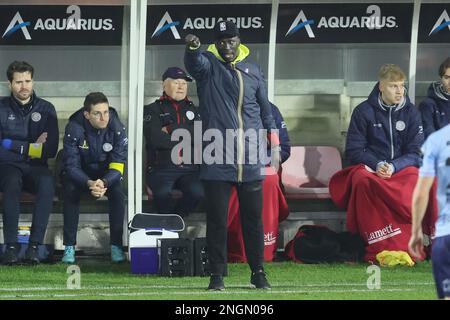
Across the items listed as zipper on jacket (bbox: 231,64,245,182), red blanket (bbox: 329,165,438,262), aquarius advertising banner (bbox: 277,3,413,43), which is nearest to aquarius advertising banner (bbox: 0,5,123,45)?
aquarius advertising banner (bbox: 277,3,413,43)

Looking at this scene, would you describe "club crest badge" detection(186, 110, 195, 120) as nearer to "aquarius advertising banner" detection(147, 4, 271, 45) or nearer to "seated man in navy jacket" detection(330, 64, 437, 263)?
"aquarius advertising banner" detection(147, 4, 271, 45)

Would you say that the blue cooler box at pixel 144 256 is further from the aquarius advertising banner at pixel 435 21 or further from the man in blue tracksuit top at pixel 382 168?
the aquarius advertising banner at pixel 435 21

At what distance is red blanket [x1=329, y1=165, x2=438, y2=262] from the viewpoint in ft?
41.0

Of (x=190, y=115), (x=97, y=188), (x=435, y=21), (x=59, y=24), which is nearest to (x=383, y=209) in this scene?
(x=190, y=115)

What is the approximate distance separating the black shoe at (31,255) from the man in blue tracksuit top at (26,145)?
56 mm

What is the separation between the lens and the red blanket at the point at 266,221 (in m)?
12.6

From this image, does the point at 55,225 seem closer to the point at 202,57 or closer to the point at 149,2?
the point at 149,2

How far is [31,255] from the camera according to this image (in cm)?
1230

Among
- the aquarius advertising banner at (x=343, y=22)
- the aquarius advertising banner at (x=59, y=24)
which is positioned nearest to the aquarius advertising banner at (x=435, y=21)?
the aquarius advertising banner at (x=343, y=22)

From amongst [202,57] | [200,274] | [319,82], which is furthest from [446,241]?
[319,82]

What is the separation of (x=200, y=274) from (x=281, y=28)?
10.9 feet

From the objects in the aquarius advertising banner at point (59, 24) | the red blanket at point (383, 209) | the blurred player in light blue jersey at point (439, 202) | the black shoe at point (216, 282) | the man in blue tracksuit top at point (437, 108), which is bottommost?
the black shoe at point (216, 282)

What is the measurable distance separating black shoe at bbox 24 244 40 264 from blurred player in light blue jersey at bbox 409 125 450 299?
6039 mm

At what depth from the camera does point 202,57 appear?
10.2 meters
